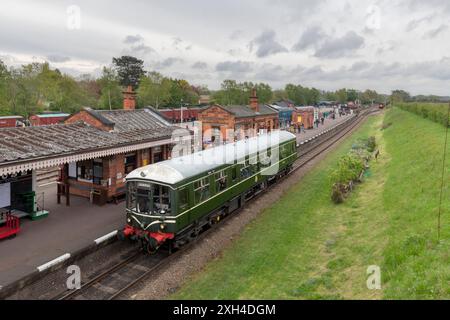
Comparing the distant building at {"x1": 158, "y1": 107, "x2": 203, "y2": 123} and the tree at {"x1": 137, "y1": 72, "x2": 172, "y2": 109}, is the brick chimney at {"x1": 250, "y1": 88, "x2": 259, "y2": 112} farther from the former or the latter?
the tree at {"x1": 137, "y1": 72, "x2": 172, "y2": 109}

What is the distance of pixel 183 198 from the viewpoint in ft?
42.8

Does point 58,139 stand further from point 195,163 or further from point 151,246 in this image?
point 151,246

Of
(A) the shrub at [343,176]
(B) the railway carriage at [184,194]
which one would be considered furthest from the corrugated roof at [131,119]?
(A) the shrub at [343,176]

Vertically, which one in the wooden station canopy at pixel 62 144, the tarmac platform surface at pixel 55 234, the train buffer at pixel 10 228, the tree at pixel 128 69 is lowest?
the tarmac platform surface at pixel 55 234

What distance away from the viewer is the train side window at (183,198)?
12.8 metres

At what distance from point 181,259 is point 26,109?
46.0m

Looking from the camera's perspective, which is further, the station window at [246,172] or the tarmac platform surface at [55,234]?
the station window at [246,172]

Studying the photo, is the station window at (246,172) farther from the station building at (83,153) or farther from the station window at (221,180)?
the station building at (83,153)

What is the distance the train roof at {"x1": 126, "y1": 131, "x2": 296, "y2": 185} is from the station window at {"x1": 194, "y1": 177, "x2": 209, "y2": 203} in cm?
36

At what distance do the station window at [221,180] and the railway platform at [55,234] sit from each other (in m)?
4.39

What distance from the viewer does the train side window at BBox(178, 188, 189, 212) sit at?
42.1ft

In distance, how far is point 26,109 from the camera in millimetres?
49875

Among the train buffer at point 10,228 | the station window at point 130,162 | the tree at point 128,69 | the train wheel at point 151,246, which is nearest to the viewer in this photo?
the train wheel at point 151,246
